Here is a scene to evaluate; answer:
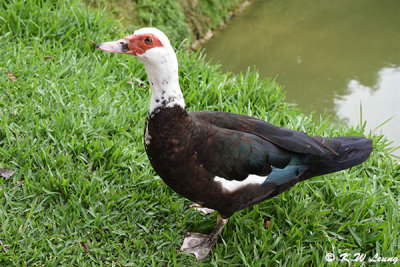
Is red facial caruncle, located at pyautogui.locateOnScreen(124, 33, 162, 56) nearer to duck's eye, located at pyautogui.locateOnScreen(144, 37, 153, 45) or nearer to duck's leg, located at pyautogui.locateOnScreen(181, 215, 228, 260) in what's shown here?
duck's eye, located at pyautogui.locateOnScreen(144, 37, 153, 45)

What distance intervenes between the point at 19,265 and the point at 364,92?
171 inches

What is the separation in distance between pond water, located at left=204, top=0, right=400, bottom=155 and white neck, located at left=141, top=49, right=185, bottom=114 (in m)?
3.07

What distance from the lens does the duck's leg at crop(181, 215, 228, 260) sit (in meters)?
2.45

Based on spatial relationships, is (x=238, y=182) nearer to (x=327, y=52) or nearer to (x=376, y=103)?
(x=376, y=103)

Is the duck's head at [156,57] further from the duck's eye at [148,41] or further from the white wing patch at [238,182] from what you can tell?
the white wing patch at [238,182]

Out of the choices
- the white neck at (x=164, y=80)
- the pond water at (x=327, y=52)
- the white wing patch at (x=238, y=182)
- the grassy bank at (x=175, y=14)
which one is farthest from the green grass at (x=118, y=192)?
the pond water at (x=327, y=52)

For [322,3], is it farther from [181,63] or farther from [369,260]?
[369,260]

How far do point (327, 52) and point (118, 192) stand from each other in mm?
4377

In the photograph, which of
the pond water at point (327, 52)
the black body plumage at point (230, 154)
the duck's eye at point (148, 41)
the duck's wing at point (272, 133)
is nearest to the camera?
the duck's eye at point (148, 41)

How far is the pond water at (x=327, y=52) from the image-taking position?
16.4 ft

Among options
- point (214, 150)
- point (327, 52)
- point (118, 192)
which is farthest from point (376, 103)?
point (118, 192)

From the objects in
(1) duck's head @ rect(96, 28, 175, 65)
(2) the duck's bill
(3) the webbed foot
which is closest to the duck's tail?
(3) the webbed foot

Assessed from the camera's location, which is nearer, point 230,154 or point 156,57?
point 156,57

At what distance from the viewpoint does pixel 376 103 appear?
495 centimetres
